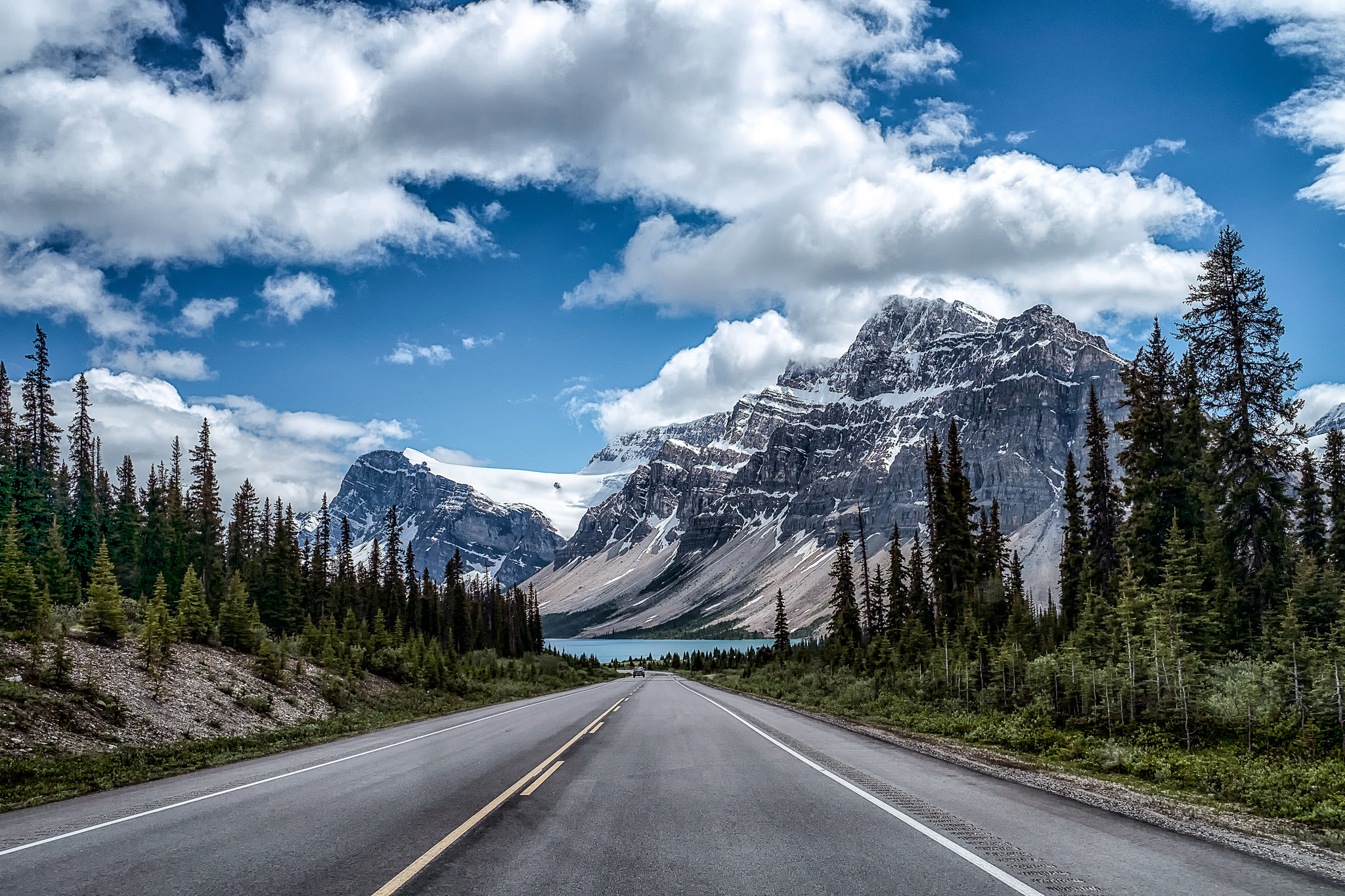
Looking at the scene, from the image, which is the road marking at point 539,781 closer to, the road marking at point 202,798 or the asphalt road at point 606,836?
the asphalt road at point 606,836

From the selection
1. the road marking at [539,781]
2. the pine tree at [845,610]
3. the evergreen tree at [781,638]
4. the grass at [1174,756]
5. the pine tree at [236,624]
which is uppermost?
the pine tree at [236,624]

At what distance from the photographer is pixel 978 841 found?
7.62 metres

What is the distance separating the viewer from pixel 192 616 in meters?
28.0

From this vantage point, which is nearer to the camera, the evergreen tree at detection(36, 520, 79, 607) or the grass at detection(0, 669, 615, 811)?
the grass at detection(0, 669, 615, 811)

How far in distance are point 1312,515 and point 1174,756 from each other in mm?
41037

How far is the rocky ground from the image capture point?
51.7ft

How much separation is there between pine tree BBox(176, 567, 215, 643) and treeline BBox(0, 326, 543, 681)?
0.26ft

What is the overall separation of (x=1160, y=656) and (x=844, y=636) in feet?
161

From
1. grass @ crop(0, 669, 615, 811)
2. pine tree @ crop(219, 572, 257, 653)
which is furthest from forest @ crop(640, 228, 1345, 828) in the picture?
pine tree @ crop(219, 572, 257, 653)

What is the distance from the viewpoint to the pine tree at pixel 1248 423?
3003cm

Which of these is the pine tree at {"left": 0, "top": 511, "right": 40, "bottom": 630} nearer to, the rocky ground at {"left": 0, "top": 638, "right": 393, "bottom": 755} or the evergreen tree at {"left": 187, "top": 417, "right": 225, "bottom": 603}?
the rocky ground at {"left": 0, "top": 638, "right": 393, "bottom": 755}

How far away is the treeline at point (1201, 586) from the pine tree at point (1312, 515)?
0.54 ft

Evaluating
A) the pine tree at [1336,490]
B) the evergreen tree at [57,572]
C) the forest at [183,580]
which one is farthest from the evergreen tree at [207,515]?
the pine tree at [1336,490]

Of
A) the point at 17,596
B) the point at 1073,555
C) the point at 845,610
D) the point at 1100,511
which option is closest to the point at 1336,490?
A: the point at 1100,511
